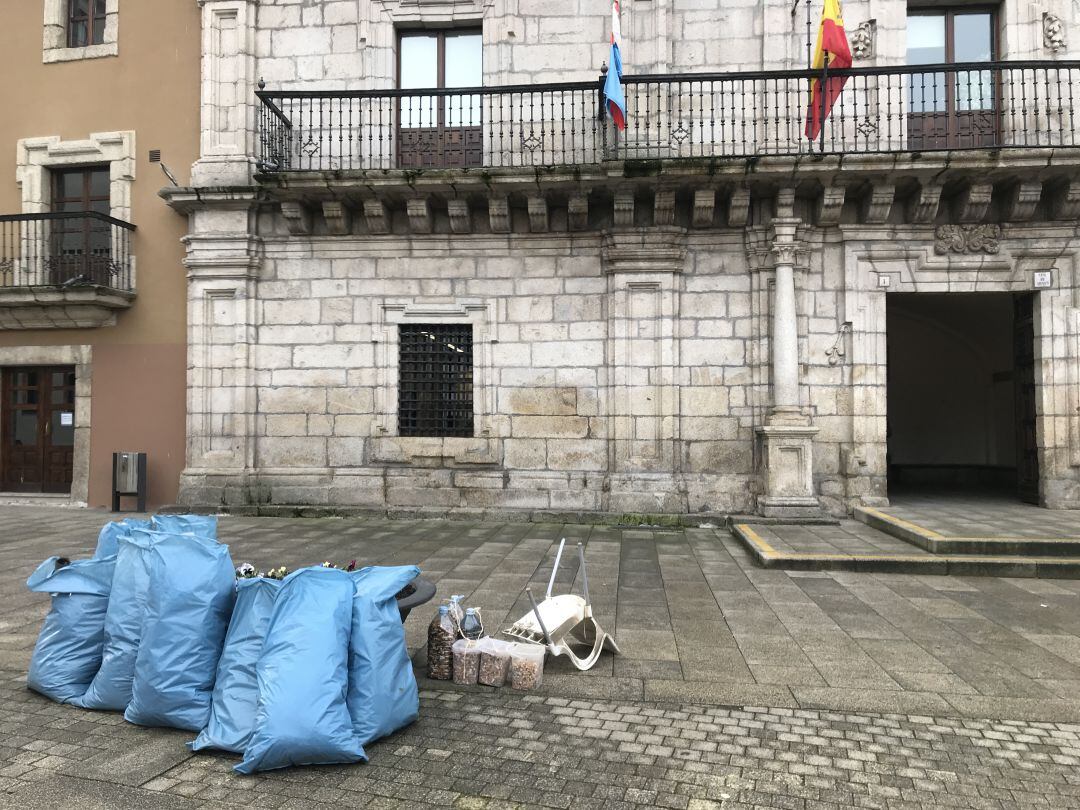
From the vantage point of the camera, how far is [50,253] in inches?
466

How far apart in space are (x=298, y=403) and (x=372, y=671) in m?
8.63

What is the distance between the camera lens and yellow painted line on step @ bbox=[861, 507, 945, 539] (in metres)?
8.06

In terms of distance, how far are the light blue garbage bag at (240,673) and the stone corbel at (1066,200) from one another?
11.7 m

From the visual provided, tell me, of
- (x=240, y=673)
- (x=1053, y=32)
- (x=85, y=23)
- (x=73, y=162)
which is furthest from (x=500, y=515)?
(x=85, y=23)

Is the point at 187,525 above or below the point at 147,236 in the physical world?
below

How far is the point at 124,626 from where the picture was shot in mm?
3795

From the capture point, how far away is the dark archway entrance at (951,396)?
13789 millimetres

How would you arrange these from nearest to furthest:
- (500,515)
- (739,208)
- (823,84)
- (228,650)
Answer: (228,650) → (823,84) → (739,208) → (500,515)

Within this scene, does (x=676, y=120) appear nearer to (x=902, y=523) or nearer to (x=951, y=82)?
(x=951, y=82)

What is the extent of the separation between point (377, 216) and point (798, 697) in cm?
932

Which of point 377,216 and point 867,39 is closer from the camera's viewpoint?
point 867,39

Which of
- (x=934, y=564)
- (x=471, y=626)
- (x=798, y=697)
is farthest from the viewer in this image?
(x=934, y=564)

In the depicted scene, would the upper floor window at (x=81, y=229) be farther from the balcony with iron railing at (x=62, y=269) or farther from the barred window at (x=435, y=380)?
the barred window at (x=435, y=380)

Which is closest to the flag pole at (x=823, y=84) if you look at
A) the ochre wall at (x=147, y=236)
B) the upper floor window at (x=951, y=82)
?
the upper floor window at (x=951, y=82)
